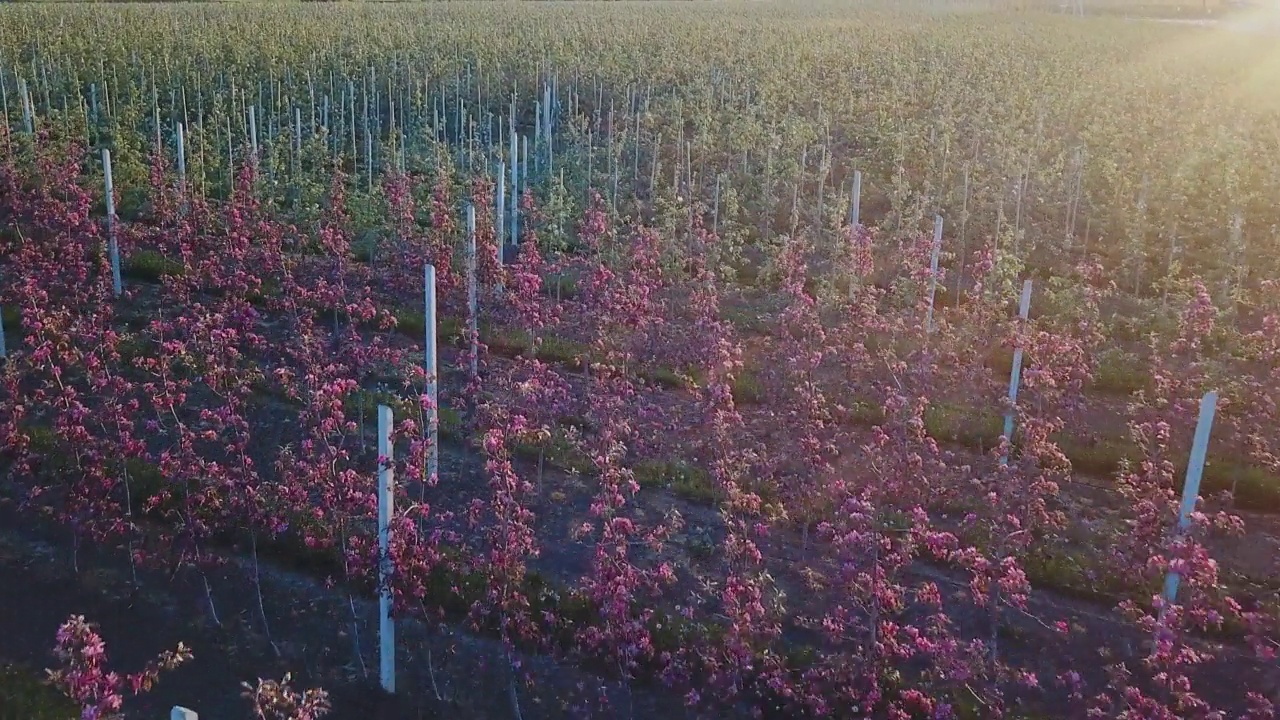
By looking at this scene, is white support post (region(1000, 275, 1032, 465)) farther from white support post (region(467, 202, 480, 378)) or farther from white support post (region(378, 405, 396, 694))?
white support post (region(378, 405, 396, 694))

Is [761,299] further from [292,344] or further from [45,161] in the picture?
[45,161]

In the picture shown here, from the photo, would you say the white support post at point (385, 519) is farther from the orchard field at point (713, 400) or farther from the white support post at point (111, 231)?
the white support post at point (111, 231)

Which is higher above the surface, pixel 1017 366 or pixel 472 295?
pixel 472 295

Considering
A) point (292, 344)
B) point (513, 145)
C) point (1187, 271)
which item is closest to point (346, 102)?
point (513, 145)

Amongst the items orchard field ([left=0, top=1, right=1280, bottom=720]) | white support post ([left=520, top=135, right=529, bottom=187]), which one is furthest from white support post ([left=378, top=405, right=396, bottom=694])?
white support post ([left=520, top=135, right=529, bottom=187])

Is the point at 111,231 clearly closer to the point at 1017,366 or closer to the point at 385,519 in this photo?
the point at 385,519

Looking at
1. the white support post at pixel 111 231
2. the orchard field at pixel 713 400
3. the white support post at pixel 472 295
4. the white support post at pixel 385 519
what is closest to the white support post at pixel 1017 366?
the orchard field at pixel 713 400

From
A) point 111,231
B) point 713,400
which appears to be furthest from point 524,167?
point 713,400

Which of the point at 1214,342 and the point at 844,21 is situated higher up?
the point at 844,21
